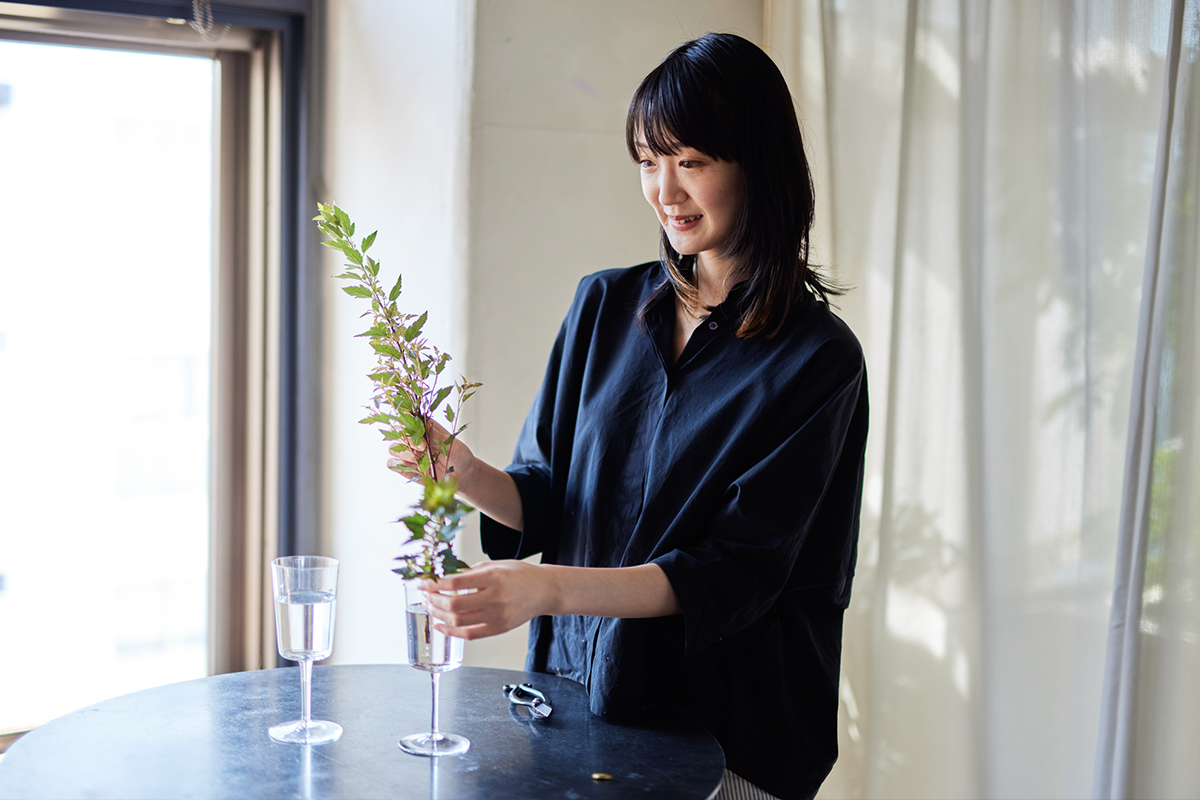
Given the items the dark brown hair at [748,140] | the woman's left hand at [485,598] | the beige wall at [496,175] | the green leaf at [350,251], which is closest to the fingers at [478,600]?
the woman's left hand at [485,598]

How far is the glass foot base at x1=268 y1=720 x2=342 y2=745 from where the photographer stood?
1.09 meters

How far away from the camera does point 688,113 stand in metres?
1.27

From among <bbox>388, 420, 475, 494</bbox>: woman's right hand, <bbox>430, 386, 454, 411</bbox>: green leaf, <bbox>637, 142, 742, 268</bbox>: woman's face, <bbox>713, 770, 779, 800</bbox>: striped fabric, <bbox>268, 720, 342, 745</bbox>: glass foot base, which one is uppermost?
<bbox>637, 142, 742, 268</bbox>: woman's face

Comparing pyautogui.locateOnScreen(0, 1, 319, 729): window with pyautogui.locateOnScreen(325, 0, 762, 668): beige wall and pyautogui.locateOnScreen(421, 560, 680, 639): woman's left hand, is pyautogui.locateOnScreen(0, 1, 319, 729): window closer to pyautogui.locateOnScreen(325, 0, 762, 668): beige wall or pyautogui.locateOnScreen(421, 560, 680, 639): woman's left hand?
pyautogui.locateOnScreen(325, 0, 762, 668): beige wall

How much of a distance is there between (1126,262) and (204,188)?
189 cm

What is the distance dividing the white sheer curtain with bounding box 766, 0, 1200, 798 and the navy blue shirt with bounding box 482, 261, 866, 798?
398 mm

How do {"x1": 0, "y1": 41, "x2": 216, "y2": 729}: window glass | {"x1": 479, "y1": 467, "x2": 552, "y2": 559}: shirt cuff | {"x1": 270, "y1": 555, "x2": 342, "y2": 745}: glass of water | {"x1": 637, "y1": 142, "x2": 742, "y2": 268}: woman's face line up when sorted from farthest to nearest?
{"x1": 0, "y1": 41, "x2": 216, "y2": 729}: window glass → {"x1": 479, "y1": 467, "x2": 552, "y2": 559}: shirt cuff → {"x1": 637, "y1": 142, "x2": 742, "y2": 268}: woman's face → {"x1": 270, "y1": 555, "x2": 342, "y2": 745}: glass of water

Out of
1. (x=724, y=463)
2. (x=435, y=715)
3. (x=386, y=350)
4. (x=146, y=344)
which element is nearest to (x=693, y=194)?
(x=724, y=463)

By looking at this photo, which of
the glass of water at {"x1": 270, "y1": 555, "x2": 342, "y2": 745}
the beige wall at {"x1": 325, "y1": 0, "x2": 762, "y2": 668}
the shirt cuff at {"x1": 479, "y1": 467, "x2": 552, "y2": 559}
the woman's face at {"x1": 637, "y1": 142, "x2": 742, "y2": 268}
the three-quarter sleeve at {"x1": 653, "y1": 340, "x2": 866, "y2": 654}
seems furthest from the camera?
the beige wall at {"x1": 325, "y1": 0, "x2": 762, "y2": 668}

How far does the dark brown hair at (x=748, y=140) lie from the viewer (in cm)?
128

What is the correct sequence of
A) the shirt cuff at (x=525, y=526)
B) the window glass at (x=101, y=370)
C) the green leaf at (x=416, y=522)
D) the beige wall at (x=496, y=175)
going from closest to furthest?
the green leaf at (x=416, y=522), the shirt cuff at (x=525, y=526), the beige wall at (x=496, y=175), the window glass at (x=101, y=370)

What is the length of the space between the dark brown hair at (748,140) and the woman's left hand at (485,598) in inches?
18.2

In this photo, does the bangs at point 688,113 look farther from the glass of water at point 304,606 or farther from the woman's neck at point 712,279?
the glass of water at point 304,606

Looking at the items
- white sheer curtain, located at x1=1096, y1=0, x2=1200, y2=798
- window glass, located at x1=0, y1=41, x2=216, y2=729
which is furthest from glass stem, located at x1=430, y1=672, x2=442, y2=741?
window glass, located at x1=0, y1=41, x2=216, y2=729
